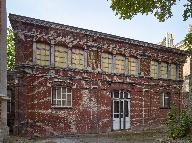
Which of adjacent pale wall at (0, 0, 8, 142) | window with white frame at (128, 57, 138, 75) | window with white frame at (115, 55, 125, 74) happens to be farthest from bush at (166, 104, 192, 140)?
window with white frame at (128, 57, 138, 75)

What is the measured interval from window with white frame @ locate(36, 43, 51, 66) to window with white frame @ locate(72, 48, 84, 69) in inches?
81.1

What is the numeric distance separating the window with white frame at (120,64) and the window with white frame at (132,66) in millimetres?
692

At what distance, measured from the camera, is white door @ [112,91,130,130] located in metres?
26.5

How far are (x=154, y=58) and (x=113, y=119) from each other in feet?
23.5

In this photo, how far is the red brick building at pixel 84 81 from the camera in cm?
2177

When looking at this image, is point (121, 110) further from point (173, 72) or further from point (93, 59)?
point (173, 72)

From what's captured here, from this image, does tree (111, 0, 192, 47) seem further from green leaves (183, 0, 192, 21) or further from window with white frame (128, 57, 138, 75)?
window with white frame (128, 57, 138, 75)

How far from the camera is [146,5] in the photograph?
1299 cm

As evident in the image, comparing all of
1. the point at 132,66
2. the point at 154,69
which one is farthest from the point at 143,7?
the point at 154,69

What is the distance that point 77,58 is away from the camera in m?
24.3

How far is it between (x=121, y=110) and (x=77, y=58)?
5813 millimetres

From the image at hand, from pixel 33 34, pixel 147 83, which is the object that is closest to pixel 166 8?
pixel 33 34

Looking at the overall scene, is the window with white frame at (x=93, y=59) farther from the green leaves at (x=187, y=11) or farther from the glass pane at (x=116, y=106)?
the green leaves at (x=187, y=11)

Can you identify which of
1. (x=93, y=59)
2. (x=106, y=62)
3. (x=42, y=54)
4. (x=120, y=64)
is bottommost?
(x=120, y=64)
